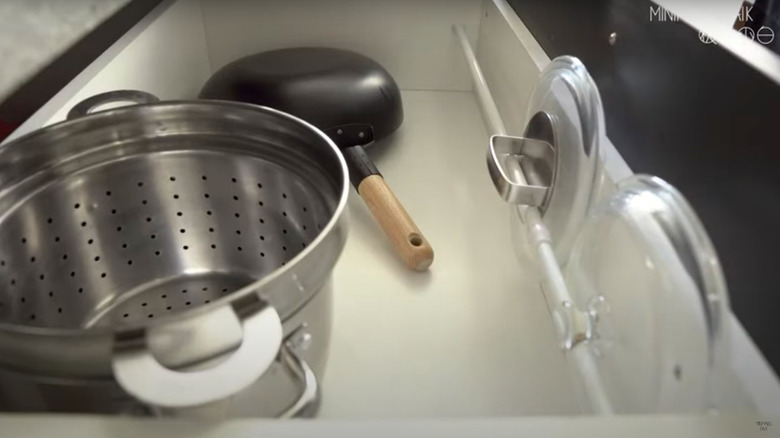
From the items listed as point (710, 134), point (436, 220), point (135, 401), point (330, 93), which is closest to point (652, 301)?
point (710, 134)

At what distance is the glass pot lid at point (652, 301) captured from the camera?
0.31 m

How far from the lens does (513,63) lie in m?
0.87

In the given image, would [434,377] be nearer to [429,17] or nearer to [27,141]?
[27,141]

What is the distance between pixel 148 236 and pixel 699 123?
52 cm

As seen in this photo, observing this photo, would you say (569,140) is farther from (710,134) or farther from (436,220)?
(436,220)

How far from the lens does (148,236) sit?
64cm

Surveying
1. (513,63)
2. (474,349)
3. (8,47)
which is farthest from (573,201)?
(8,47)

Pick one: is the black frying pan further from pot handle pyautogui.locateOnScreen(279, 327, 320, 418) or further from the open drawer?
pot handle pyautogui.locateOnScreen(279, 327, 320, 418)

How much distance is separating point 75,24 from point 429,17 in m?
0.57

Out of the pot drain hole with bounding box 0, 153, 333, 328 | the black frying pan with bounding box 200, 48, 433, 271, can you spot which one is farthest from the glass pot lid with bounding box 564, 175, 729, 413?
the black frying pan with bounding box 200, 48, 433, 271

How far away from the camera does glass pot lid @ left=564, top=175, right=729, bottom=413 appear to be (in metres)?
0.31

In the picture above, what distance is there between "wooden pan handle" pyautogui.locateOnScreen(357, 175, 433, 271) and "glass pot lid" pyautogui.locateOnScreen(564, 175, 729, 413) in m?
0.24

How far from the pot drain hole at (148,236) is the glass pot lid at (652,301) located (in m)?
0.22

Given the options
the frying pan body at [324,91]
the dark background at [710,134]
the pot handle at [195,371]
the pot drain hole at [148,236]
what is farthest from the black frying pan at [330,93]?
the pot handle at [195,371]
